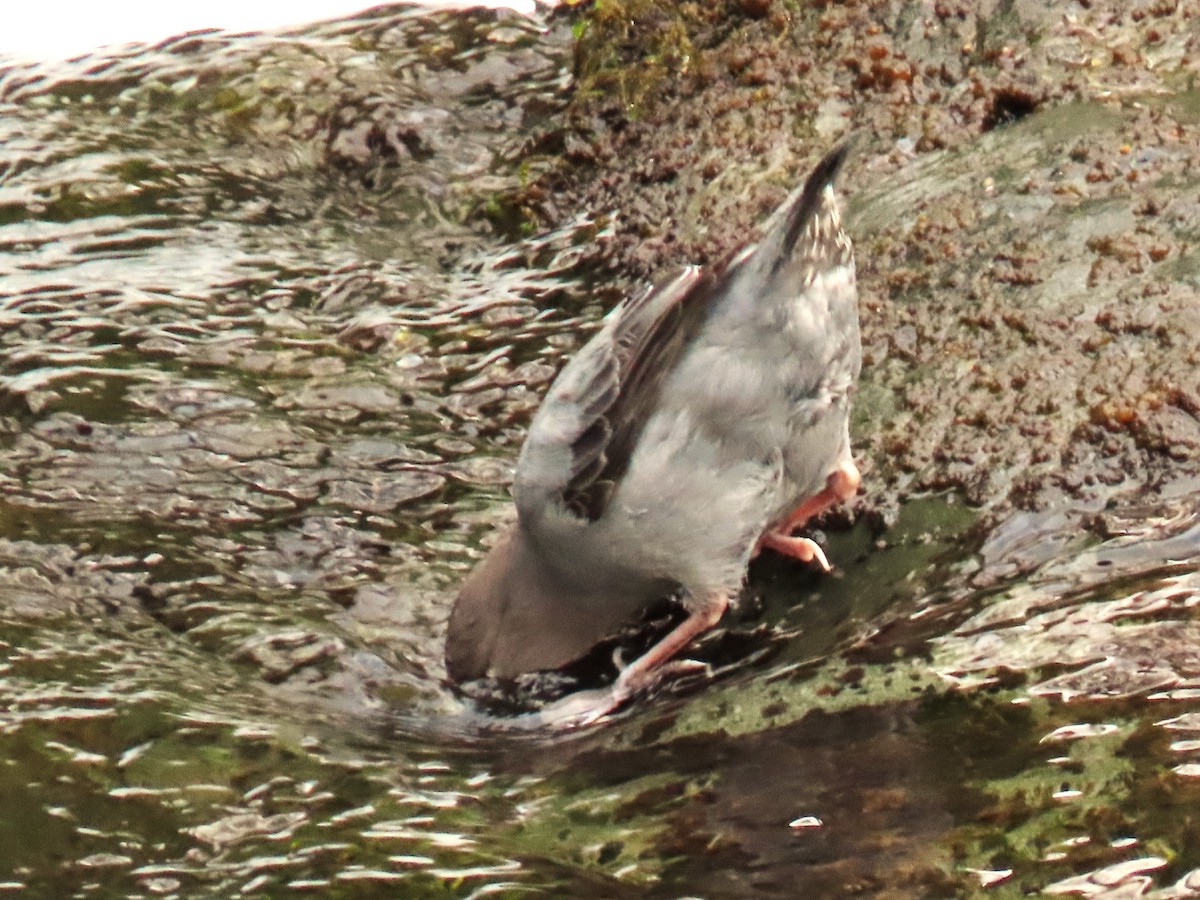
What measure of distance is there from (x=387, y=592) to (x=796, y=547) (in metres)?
1.40

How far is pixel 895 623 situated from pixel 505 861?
1.51 m

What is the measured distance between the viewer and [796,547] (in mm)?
5180

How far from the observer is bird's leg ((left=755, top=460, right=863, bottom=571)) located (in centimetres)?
505

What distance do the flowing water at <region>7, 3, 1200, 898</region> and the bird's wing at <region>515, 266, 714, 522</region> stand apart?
24.0 inches

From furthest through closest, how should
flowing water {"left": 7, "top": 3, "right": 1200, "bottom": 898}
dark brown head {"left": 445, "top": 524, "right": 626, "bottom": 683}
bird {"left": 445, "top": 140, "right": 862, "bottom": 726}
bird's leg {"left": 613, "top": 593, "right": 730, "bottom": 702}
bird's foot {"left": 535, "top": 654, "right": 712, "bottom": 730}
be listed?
bird {"left": 445, "top": 140, "right": 862, "bottom": 726} < dark brown head {"left": 445, "top": 524, "right": 626, "bottom": 683} < bird's leg {"left": 613, "top": 593, "right": 730, "bottom": 702} < bird's foot {"left": 535, "top": 654, "right": 712, "bottom": 730} < flowing water {"left": 7, "top": 3, "right": 1200, "bottom": 898}

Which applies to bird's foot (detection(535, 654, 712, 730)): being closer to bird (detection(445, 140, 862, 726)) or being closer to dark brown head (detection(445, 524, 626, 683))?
bird (detection(445, 140, 862, 726))

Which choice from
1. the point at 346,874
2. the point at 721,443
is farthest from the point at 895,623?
the point at 346,874

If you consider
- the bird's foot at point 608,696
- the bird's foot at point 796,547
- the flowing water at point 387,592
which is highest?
the flowing water at point 387,592

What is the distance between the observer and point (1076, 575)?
4.22 metres

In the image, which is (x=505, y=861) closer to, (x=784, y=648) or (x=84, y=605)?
(x=784, y=648)

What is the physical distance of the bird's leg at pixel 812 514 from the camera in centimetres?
505

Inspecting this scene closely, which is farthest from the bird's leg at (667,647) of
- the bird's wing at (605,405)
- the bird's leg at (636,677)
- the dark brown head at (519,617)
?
the bird's wing at (605,405)

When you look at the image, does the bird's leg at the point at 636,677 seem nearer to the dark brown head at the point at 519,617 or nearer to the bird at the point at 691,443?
the bird at the point at 691,443

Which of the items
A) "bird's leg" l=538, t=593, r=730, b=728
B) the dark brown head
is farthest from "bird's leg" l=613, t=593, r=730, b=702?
the dark brown head
